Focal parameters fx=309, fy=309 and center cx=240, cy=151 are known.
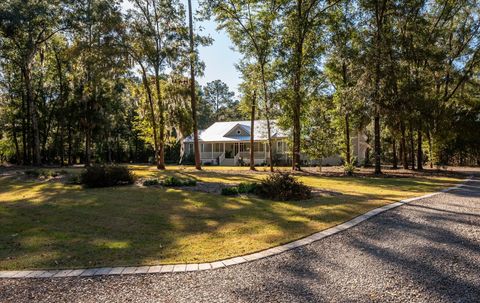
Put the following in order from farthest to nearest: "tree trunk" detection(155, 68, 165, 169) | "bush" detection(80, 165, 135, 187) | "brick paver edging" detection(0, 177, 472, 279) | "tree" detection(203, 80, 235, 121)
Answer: "tree" detection(203, 80, 235, 121) < "tree trunk" detection(155, 68, 165, 169) < "bush" detection(80, 165, 135, 187) < "brick paver edging" detection(0, 177, 472, 279)

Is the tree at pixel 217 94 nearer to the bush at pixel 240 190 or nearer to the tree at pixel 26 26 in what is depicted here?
the tree at pixel 26 26

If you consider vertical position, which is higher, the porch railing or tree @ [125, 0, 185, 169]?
tree @ [125, 0, 185, 169]

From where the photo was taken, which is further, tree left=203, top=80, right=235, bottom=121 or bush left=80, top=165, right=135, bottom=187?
tree left=203, top=80, right=235, bottom=121

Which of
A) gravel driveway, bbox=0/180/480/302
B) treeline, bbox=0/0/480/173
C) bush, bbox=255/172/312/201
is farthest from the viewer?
treeline, bbox=0/0/480/173

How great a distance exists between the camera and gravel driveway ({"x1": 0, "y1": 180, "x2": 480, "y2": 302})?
126 inches

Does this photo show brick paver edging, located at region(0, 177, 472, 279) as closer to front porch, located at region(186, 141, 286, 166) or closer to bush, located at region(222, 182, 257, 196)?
bush, located at region(222, 182, 257, 196)

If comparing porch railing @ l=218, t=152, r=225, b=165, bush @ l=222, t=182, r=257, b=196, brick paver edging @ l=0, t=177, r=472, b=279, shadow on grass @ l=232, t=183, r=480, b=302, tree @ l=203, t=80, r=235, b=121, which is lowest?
shadow on grass @ l=232, t=183, r=480, b=302

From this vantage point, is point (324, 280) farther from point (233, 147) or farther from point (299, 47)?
point (233, 147)

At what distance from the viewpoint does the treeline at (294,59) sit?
17.5 m

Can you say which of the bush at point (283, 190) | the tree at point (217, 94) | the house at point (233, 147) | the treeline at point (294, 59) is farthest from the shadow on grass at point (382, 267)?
the tree at point (217, 94)

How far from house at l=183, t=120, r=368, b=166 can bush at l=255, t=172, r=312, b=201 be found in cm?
1946

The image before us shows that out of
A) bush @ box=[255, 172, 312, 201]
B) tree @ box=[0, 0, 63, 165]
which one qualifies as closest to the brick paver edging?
bush @ box=[255, 172, 312, 201]

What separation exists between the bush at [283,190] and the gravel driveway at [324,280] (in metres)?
3.79

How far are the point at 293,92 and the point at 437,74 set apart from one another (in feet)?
36.1
